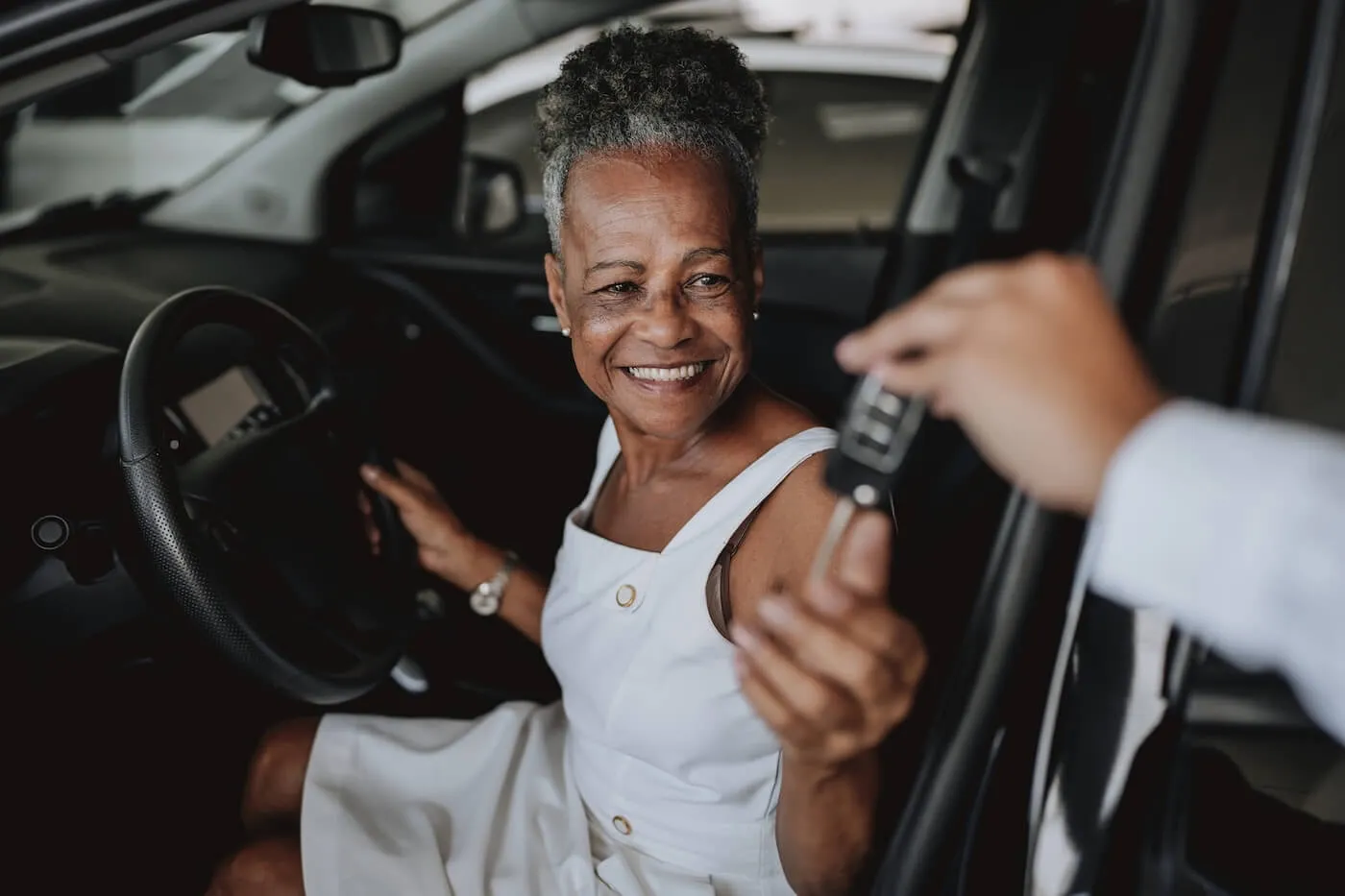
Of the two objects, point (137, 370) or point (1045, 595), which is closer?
point (1045, 595)

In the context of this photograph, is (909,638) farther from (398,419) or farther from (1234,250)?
(398,419)

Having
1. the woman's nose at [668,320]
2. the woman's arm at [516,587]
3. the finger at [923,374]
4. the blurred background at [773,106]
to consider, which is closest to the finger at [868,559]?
the finger at [923,374]

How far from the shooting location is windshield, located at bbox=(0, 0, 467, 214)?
2443 millimetres

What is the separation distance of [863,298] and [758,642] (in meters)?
1.86

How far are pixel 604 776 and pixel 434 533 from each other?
0.59 metres

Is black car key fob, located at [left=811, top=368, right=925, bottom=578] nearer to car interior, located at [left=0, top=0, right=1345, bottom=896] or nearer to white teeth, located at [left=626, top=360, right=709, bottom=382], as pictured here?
car interior, located at [left=0, top=0, right=1345, bottom=896]

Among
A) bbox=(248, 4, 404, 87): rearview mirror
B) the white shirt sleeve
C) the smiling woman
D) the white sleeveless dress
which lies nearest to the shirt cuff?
the white shirt sleeve

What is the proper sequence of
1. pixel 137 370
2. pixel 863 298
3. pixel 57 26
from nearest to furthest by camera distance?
pixel 57 26, pixel 137 370, pixel 863 298

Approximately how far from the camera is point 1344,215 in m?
0.99

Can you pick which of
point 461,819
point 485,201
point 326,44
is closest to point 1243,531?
point 461,819

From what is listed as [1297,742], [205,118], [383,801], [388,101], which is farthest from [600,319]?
[205,118]

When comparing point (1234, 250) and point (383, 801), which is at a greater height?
point (1234, 250)

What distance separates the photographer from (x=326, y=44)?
2.14 metres

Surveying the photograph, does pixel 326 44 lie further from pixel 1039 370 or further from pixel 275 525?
pixel 1039 370
